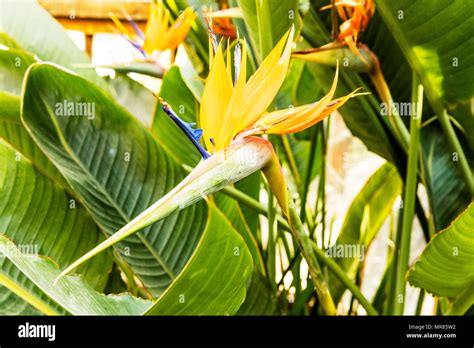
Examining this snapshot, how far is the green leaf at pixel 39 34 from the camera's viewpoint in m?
0.98

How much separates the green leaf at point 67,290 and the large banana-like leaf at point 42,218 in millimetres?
189

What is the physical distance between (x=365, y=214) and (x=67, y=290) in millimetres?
540

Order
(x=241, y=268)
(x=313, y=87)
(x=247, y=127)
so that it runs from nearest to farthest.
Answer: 1. (x=247, y=127)
2. (x=241, y=268)
3. (x=313, y=87)

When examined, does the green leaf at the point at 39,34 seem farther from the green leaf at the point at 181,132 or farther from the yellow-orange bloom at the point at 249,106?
the yellow-orange bloom at the point at 249,106

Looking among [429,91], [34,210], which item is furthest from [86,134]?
[429,91]

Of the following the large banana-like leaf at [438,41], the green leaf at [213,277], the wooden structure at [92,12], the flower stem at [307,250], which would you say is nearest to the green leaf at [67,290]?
the green leaf at [213,277]

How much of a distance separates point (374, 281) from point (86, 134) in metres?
1.25

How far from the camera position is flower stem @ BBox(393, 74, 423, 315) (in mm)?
746

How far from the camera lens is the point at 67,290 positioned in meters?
0.59

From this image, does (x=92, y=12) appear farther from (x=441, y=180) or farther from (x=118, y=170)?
(x=441, y=180)

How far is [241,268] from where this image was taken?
646 mm

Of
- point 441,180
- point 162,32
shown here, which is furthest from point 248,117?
point 441,180
